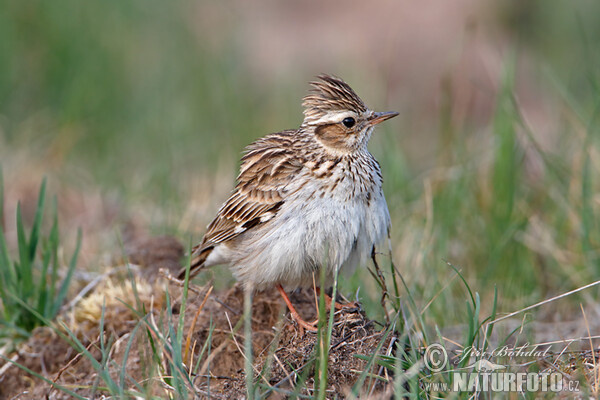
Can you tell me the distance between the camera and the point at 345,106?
5281 millimetres

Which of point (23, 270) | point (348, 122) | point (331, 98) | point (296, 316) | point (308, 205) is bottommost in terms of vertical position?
point (296, 316)

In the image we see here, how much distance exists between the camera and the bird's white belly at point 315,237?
4.71 metres

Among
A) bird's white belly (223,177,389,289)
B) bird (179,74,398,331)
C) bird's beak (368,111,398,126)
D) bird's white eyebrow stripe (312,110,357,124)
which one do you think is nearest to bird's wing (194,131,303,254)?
bird (179,74,398,331)

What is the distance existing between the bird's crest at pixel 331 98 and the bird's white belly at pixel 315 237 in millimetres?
688

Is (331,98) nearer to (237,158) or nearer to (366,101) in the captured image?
(237,158)

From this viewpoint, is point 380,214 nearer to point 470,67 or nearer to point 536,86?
point 470,67

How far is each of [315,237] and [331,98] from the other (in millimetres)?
1121

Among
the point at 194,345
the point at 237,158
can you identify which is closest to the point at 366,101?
the point at 237,158

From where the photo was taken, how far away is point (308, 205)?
4.81m

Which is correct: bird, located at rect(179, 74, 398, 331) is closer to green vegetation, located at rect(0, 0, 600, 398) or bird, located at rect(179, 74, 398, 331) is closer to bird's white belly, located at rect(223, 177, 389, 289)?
bird's white belly, located at rect(223, 177, 389, 289)

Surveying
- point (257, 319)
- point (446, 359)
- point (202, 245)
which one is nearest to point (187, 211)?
point (202, 245)

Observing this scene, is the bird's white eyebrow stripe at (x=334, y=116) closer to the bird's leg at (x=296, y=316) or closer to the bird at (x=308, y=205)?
the bird at (x=308, y=205)

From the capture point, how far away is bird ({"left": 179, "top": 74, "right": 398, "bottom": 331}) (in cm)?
474

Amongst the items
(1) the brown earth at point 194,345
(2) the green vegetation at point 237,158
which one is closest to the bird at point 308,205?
(1) the brown earth at point 194,345
